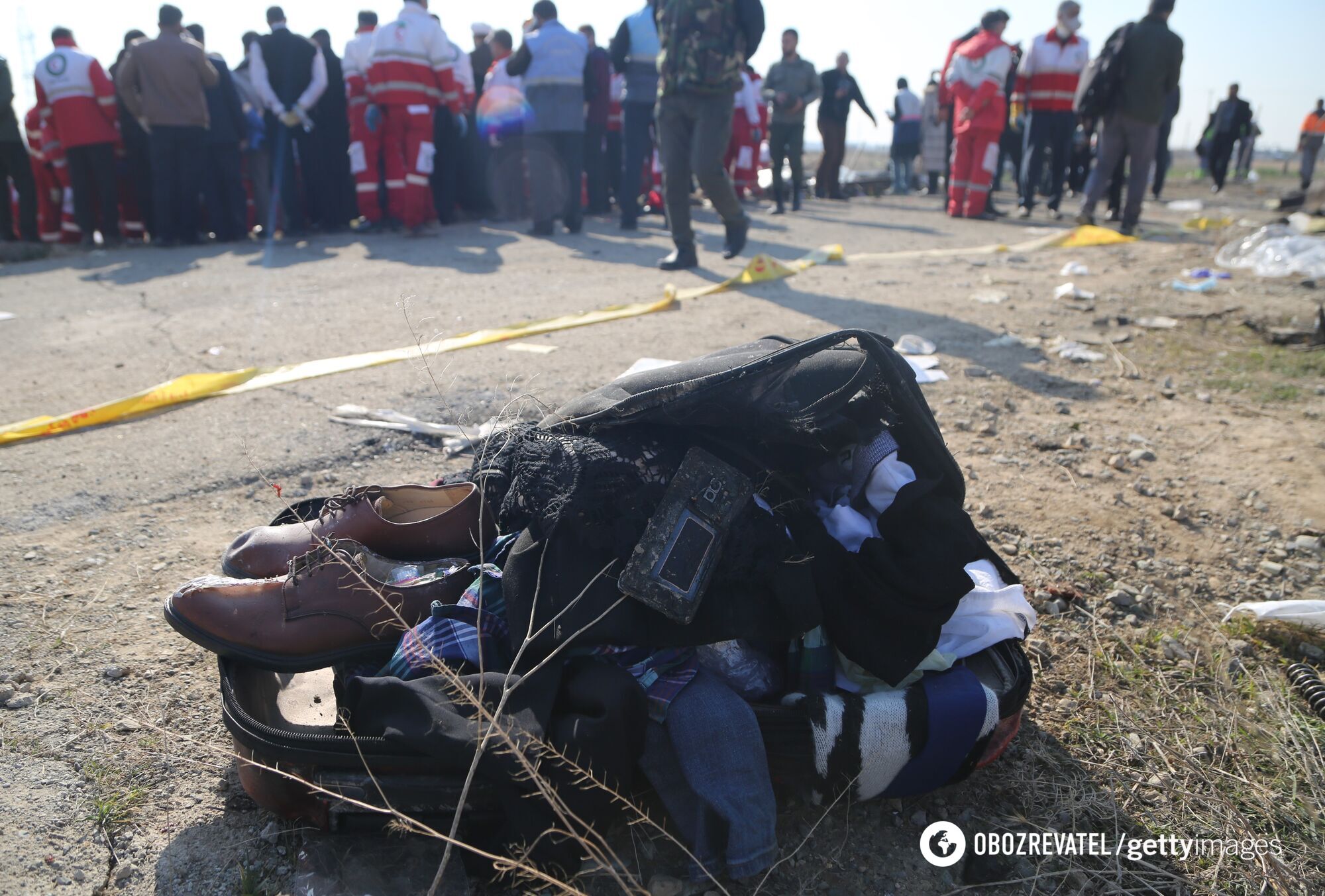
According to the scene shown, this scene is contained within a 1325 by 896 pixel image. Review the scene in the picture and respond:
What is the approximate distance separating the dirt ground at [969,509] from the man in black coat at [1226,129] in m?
12.6

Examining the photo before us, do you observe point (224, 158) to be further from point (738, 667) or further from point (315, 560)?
point (738, 667)

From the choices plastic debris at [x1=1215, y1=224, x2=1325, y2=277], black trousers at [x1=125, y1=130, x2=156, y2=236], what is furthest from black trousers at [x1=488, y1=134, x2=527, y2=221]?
plastic debris at [x1=1215, y1=224, x2=1325, y2=277]

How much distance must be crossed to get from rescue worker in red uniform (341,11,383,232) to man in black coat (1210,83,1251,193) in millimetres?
15657

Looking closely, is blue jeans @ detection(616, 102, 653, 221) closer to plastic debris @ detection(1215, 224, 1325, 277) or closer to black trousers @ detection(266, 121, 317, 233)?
black trousers @ detection(266, 121, 317, 233)

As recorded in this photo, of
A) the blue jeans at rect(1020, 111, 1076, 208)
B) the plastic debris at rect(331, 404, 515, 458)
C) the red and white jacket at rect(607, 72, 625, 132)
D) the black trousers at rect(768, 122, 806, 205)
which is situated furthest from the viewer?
the black trousers at rect(768, 122, 806, 205)

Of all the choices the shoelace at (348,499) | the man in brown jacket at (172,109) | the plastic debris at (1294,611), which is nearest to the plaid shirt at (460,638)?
the shoelace at (348,499)

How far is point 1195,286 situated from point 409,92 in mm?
6487

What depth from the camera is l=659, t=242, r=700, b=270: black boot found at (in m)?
6.10

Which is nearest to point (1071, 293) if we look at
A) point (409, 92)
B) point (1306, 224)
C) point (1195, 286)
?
point (1195, 286)

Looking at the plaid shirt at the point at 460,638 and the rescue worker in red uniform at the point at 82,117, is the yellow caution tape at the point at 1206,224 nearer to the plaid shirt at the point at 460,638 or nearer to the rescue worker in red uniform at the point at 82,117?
the plaid shirt at the point at 460,638

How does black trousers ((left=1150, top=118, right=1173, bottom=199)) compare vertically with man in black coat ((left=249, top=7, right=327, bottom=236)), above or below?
below

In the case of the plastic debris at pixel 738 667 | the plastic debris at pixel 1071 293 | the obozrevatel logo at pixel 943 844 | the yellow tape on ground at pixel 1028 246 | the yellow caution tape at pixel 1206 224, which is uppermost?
the yellow caution tape at pixel 1206 224

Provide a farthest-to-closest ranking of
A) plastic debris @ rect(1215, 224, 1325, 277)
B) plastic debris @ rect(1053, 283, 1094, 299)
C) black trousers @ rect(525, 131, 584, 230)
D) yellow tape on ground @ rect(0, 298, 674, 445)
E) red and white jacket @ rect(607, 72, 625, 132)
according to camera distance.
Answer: red and white jacket @ rect(607, 72, 625, 132), black trousers @ rect(525, 131, 584, 230), plastic debris @ rect(1215, 224, 1325, 277), plastic debris @ rect(1053, 283, 1094, 299), yellow tape on ground @ rect(0, 298, 674, 445)

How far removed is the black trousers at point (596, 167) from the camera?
9047mm
